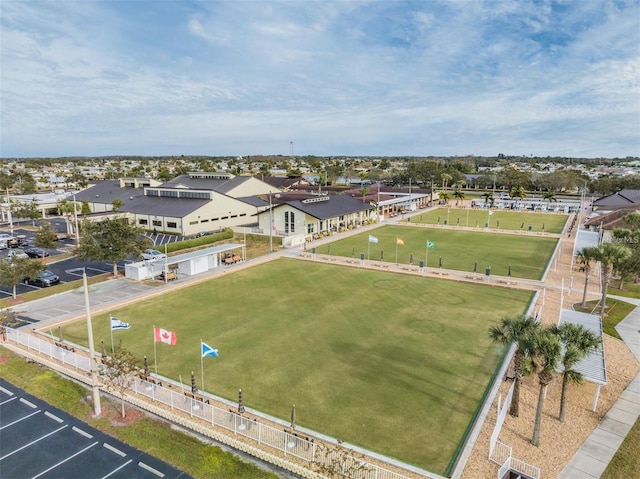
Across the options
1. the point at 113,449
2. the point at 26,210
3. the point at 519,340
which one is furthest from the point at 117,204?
the point at 519,340

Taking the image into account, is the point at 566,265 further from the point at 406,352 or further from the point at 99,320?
A: the point at 99,320

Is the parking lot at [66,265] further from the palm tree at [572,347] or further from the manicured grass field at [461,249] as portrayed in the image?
the palm tree at [572,347]

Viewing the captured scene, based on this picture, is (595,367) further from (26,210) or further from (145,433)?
(26,210)

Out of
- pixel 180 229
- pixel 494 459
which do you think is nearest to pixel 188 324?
pixel 494 459

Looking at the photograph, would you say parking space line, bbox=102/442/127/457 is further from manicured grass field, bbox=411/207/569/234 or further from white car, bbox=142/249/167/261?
manicured grass field, bbox=411/207/569/234

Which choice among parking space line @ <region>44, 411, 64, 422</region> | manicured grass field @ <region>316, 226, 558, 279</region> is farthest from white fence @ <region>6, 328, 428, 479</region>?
manicured grass field @ <region>316, 226, 558, 279</region>

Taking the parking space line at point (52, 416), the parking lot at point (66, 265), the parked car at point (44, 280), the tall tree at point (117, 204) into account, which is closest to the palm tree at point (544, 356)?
the parking space line at point (52, 416)
